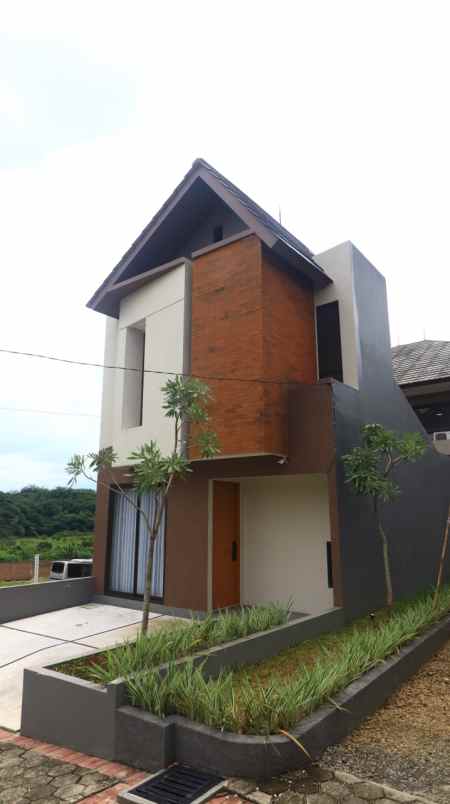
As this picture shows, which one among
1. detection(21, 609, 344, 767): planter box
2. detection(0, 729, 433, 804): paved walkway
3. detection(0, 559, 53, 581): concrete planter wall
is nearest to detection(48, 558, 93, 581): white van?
detection(0, 559, 53, 581): concrete planter wall

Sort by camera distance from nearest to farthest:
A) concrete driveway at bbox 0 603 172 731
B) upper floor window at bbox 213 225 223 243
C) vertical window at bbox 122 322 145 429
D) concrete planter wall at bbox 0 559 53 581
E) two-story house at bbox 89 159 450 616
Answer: concrete driveway at bbox 0 603 172 731
two-story house at bbox 89 159 450 616
upper floor window at bbox 213 225 223 243
vertical window at bbox 122 322 145 429
concrete planter wall at bbox 0 559 53 581

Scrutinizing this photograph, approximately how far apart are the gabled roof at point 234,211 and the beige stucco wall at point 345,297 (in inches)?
10.5

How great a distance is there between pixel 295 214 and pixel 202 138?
543 centimetres

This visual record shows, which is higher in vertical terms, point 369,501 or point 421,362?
point 421,362

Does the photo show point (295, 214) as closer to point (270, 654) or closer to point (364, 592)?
point (364, 592)

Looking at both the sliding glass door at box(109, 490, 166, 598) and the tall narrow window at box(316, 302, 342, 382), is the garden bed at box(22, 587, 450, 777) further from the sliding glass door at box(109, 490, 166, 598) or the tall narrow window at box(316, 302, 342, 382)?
the tall narrow window at box(316, 302, 342, 382)

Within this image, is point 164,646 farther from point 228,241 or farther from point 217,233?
point 217,233

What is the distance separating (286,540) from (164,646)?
5.62m

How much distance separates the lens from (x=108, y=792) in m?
4.01

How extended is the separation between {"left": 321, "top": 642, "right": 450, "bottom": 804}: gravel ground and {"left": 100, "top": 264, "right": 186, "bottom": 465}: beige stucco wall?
6.16 m

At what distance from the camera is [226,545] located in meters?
11.0

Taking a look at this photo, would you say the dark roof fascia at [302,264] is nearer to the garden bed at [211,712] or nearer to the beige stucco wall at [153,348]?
the beige stucco wall at [153,348]

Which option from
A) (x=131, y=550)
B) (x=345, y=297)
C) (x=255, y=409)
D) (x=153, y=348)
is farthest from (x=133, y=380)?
(x=345, y=297)

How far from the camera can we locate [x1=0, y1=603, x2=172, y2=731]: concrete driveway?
21.2ft
